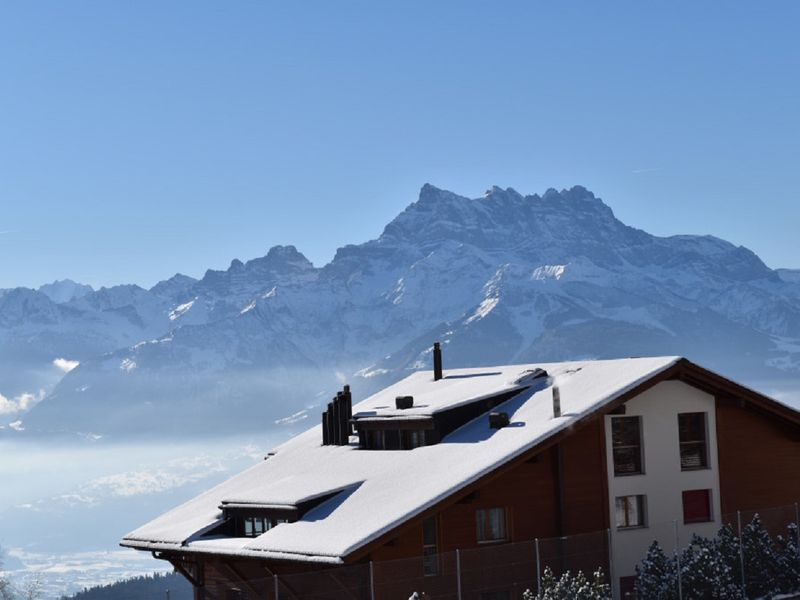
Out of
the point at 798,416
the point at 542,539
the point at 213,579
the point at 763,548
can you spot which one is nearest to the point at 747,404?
the point at 798,416

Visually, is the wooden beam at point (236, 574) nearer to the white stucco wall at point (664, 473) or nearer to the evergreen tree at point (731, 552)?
the white stucco wall at point (664, 473)

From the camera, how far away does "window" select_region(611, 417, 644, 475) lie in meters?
38.6

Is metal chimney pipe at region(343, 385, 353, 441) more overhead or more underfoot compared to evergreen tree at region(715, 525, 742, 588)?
more overhead

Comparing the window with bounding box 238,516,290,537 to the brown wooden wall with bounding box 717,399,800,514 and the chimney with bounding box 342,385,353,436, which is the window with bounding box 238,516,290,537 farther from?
the brown wooden wall with bounding box 717,399,800,514

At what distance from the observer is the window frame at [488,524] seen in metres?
36.0

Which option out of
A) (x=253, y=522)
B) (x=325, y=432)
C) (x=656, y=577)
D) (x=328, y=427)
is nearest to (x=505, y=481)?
(x=656, y=577)

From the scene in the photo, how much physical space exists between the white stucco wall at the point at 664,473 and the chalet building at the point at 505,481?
0.04 meters

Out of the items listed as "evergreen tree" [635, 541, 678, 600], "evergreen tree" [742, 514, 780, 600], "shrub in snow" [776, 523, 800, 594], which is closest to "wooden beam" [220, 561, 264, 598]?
"evergreen tree" [635, 541, 678, 600]

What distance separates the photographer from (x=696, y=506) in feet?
131

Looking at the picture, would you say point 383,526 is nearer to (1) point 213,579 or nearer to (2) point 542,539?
(2) point 542,539

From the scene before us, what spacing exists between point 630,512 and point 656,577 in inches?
155

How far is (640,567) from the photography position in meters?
36.6

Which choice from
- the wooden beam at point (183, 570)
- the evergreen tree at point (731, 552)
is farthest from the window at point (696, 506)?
the wooden beam at point (183, 570)

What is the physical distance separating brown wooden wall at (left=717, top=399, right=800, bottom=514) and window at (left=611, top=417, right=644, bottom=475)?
286 cm
